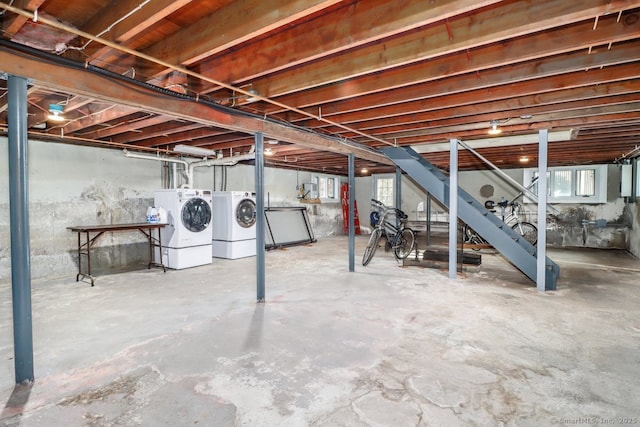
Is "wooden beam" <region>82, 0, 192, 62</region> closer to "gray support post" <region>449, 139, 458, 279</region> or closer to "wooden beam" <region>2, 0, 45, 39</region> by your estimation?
"wooden beam" <region>2, 0, 45, 39</region>

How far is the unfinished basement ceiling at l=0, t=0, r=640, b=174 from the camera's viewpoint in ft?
6.28

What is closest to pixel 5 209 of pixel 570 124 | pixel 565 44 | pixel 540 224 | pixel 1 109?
pixel 1 109

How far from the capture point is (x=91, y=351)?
259 centimetres

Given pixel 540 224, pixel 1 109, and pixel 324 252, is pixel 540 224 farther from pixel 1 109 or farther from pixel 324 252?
pixel 1 109

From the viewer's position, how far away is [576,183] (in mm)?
8586


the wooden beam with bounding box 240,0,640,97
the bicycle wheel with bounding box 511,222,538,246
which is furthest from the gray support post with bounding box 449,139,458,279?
the bicycle wheel with bounding box 511,222,538,246

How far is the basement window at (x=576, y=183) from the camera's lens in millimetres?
8258

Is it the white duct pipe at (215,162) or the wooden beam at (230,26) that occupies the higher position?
the wooden beam at (230,26)

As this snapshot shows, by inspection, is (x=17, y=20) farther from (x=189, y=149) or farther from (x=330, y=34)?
(x=189, y=149)

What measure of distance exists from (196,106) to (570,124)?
4.38 metres

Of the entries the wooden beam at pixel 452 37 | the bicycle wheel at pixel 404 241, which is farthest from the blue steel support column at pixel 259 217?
the bicycle wheel at pixel 404 241

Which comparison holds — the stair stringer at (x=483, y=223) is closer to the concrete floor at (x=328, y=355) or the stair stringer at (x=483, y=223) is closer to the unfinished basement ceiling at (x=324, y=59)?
the concrete floor at (x=328, y=355)

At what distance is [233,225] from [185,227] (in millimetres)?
1150

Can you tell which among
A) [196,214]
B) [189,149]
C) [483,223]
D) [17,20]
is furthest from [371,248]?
[17,20]
